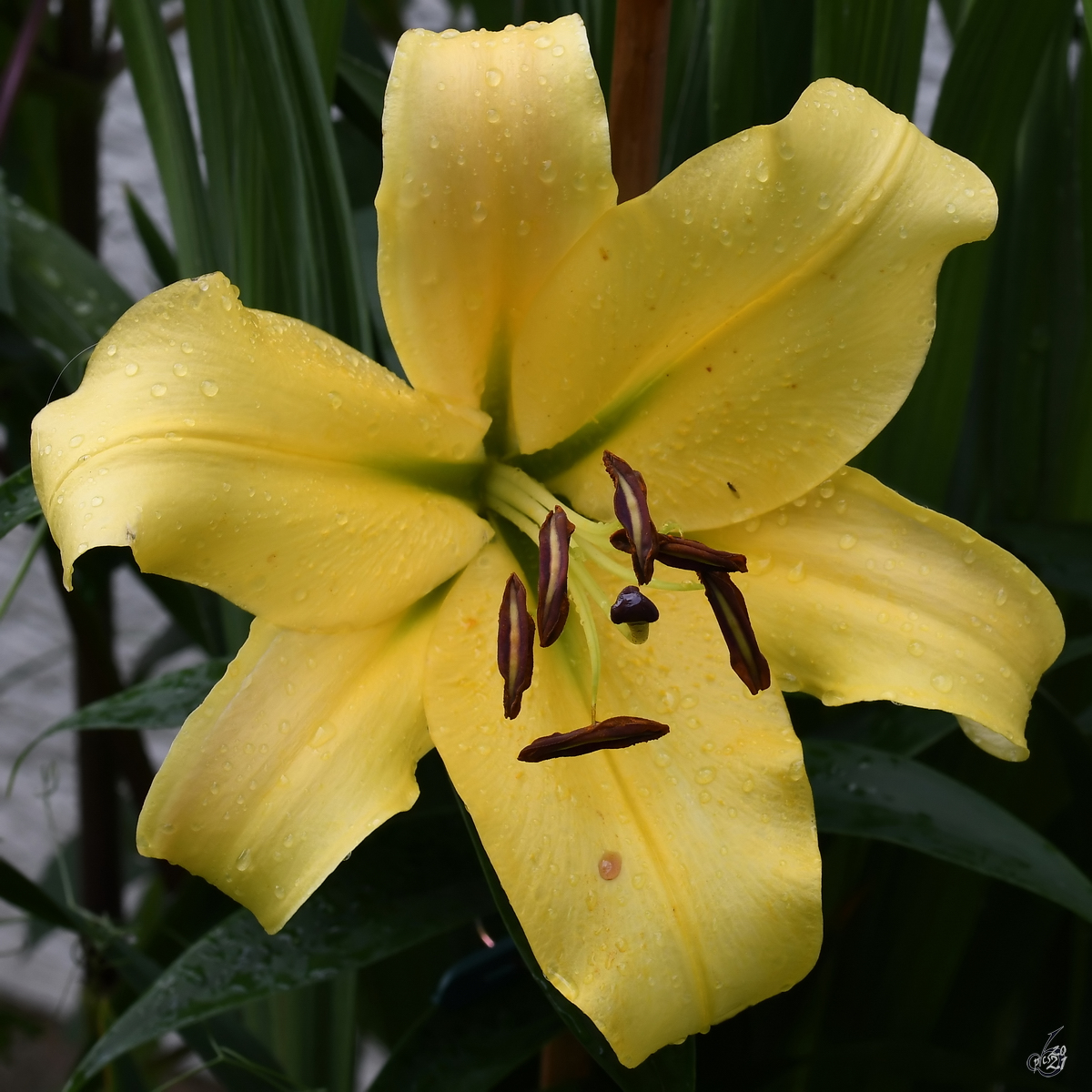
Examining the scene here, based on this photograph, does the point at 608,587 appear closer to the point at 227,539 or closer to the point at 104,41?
the point at 227,539

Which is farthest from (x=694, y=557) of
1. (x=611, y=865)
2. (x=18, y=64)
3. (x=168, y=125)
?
(x=18, y=64)

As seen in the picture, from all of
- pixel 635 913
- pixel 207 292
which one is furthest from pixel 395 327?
pixel 635 913

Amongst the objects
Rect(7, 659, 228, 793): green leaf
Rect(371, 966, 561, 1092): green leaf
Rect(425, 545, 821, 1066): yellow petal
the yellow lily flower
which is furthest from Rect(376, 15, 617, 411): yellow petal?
Rect(371, 966, 561, 1092): green leaf

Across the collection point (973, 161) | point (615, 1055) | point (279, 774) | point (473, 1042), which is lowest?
point (473, 1042)

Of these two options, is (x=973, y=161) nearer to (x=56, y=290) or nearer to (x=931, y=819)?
(x=931, y=819)

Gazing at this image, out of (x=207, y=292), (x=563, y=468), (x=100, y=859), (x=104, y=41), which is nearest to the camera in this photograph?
(x=207, y=292)

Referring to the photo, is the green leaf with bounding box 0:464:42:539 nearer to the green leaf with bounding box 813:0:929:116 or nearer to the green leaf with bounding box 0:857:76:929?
the green leaf with bounding box 0:857:76:929

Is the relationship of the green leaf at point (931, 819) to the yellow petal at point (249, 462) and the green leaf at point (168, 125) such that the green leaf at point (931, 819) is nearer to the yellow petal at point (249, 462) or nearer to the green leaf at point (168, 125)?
the yellow petal at point (249, 462)
